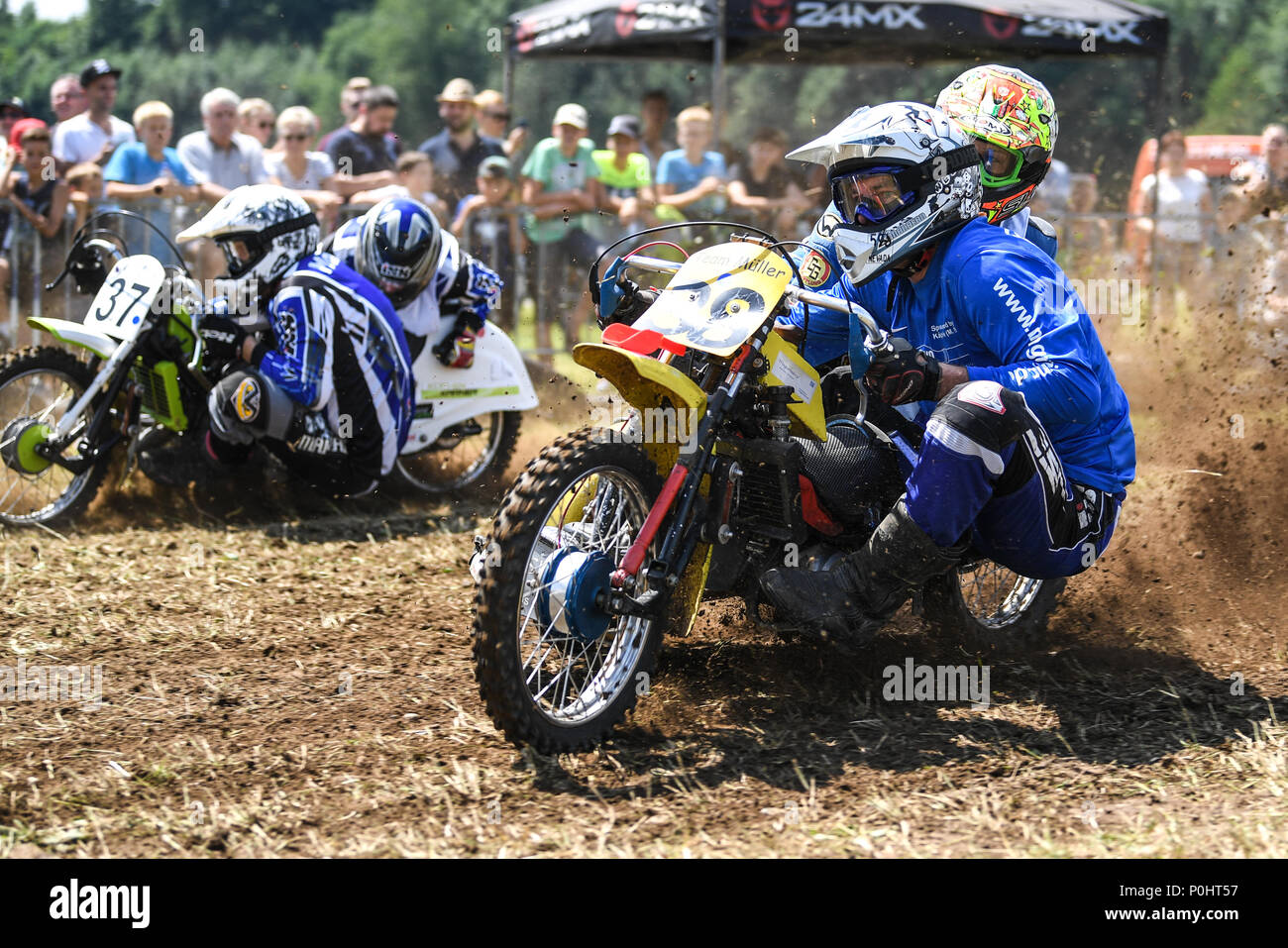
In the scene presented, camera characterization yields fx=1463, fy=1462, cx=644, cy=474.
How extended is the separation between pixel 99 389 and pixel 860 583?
432 centimetres

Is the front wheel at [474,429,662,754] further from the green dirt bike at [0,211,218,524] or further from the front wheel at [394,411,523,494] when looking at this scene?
the front wheel at [394,411,523,494]

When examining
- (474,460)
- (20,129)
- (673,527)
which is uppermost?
(20,129)

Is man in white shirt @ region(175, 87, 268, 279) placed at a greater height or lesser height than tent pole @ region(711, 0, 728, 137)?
lesser

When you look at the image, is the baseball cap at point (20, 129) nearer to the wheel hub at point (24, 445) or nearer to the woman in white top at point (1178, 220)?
the wheel hub at point (24, 445)

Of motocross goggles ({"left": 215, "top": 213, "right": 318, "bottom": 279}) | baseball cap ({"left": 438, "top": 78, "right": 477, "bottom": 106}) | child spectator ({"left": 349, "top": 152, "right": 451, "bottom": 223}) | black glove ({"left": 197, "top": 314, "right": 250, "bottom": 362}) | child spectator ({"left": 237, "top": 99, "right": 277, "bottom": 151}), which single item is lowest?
black glove ({"left": 197, "top": 314, "right": 250, "bottom": 362})

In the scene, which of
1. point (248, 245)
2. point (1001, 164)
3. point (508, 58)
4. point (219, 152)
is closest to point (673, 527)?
point (1001, 164)

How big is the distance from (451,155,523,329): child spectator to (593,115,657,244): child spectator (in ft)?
2.72

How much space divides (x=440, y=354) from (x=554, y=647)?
3931mm

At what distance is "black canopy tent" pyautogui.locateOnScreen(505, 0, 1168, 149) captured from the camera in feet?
39.5

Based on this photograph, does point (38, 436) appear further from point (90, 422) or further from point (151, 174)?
point (151, 174)

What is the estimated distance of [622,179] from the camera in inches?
454

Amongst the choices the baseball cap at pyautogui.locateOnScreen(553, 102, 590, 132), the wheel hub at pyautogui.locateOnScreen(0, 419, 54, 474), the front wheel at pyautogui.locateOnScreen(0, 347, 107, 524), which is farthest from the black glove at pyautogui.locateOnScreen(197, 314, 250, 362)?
the baseball cap at pyautogui.locateOnScreen(553, 102, 590, 132)

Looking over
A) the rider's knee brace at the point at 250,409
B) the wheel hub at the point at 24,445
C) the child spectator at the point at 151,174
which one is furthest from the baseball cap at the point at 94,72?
the rider's knee brace at the point at 250,409

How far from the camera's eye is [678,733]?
4.32 m
